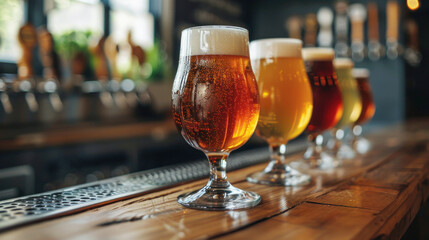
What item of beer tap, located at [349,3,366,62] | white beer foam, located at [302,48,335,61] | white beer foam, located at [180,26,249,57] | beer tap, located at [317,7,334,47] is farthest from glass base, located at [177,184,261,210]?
beer tap, located at [317,7,334,47]

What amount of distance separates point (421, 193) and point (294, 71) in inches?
15.1

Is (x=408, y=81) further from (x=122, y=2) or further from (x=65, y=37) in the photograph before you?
(x=65, y=37)

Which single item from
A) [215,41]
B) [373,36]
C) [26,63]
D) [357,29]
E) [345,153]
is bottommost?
[345,153]

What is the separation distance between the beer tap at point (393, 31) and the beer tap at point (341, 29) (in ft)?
1.86

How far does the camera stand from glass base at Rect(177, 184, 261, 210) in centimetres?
64

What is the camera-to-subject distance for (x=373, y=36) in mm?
5609

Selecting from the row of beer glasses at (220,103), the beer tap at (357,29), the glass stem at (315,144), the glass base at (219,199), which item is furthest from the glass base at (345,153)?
the beer tap at (357,29)

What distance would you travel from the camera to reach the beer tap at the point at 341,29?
5832 millimetres

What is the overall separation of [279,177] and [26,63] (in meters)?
2.69

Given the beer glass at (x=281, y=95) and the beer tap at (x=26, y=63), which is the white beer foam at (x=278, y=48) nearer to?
the beer glass at (x=281, y=95)

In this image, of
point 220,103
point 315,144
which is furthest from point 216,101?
point 315,144

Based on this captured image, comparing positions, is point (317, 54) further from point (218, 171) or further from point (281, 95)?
point (218, 171)

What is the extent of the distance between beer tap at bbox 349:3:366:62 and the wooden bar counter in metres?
5.25

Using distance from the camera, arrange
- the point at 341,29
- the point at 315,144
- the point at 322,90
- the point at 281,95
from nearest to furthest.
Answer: the point at 281,95 < the point at 322,90 < the point at 315,144 < the point at 341,29
